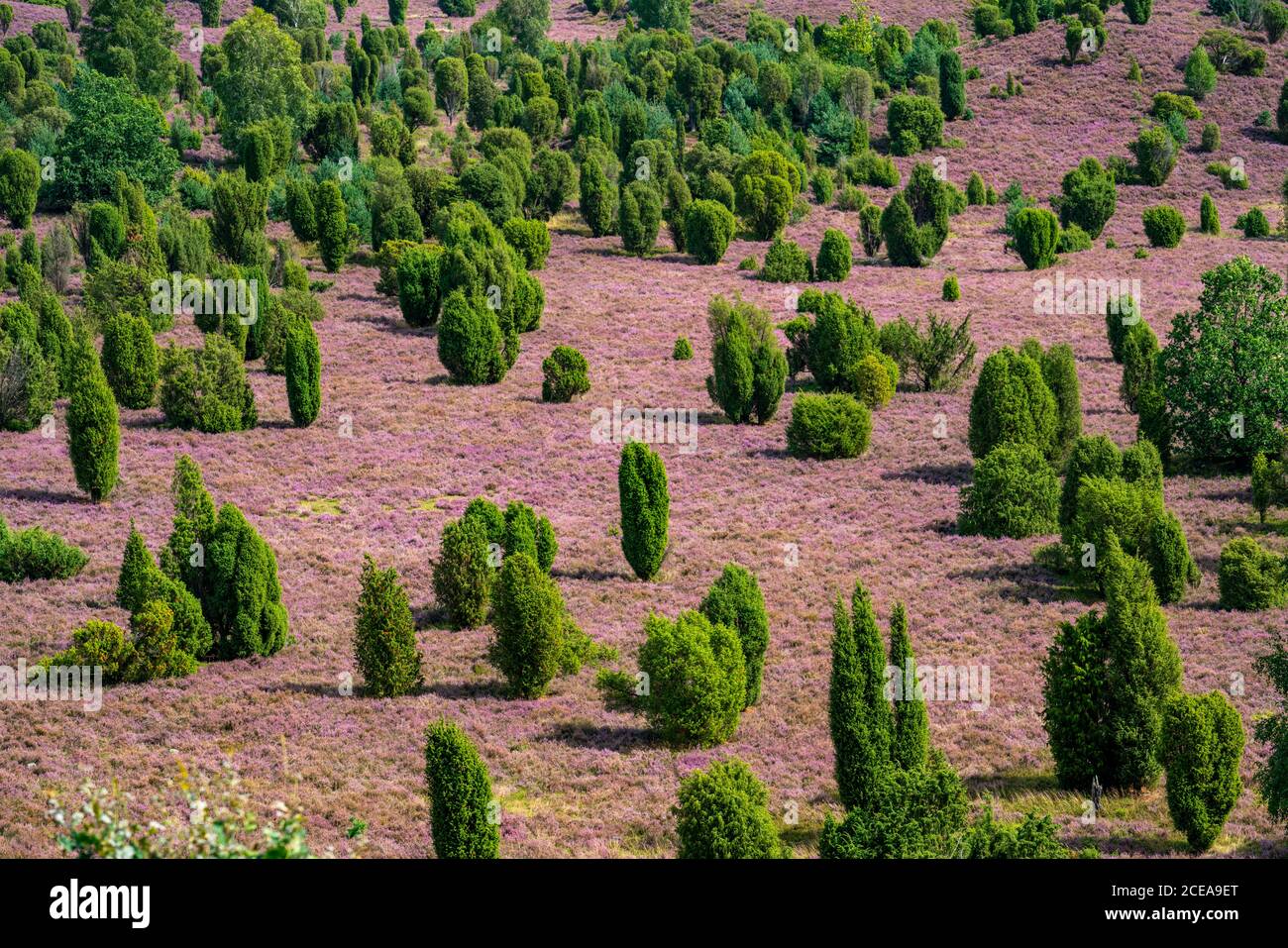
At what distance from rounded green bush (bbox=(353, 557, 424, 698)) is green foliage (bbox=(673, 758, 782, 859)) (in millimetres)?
7658

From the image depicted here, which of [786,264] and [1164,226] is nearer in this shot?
[786,264]

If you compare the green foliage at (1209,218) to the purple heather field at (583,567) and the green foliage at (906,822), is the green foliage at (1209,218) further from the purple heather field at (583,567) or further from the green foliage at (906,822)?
the green foliage at (906,822)

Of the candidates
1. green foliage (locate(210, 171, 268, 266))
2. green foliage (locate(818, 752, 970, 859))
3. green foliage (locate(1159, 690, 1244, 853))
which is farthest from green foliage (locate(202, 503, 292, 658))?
green foliage (locate(210, 171, 268, 266))

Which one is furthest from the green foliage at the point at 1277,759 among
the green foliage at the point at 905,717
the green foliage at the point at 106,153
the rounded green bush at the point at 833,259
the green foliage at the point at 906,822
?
the green foliage at the point at 106,153

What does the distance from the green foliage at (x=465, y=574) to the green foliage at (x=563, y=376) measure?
53.5 ft

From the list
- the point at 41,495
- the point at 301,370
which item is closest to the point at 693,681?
the point at 41,495

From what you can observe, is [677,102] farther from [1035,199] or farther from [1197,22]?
[1197,22]

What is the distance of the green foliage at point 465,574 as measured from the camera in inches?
1149

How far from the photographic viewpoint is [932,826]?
762 inches

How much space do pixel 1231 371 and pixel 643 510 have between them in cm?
1570

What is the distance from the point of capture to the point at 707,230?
64.1 metres

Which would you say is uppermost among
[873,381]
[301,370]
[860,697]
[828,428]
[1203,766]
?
[301,370]

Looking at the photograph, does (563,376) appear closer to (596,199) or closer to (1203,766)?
(596,199)
